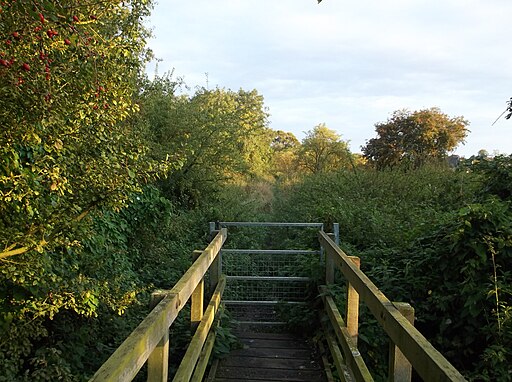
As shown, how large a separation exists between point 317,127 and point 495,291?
28.5m

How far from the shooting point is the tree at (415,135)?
72.8 feet

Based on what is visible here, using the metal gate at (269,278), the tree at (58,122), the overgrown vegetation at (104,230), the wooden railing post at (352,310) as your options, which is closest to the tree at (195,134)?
the overgrown vegetation at (104,230)

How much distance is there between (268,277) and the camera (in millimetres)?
5684

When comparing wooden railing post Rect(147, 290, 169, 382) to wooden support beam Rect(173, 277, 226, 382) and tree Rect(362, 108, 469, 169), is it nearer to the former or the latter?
wooden support beam Rect(173, 277, 226, 382)

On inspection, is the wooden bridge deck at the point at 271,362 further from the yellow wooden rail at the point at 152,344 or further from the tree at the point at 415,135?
the tree at the point at 415,135

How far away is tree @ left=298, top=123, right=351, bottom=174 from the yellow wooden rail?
836 inches

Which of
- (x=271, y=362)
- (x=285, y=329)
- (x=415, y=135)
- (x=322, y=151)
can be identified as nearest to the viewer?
(x=271, y=362)

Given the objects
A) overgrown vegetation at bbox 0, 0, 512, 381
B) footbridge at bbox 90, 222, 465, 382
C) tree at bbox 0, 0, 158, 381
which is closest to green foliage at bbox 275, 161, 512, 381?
overgrown vegetation at bbox 0, 0, 512, 381

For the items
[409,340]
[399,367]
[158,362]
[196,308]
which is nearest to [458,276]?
[196,308]

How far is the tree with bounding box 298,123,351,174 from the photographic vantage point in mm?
25031

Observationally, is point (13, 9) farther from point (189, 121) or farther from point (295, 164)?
point (295, 164)

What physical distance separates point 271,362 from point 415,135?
20630 mm

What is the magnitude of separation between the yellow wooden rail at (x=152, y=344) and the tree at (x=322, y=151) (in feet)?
69.7

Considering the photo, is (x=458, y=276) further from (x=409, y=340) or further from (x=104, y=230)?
(x=104, y=230)
